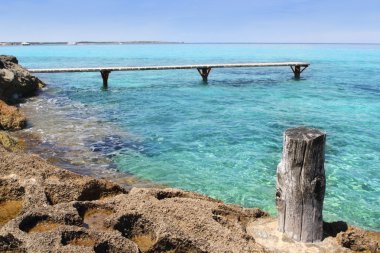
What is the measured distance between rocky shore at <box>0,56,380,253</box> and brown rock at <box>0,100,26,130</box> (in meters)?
8.49

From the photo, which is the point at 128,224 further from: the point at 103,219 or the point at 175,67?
the point at 175,67

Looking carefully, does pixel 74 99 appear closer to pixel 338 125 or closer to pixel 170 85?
pixel 170 85

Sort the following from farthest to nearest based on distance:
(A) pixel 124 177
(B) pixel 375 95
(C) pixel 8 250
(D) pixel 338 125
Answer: (B) pixel 375 95
(D) pixel 338 125
(A) pixel 124 177
(C) pixel 8 250

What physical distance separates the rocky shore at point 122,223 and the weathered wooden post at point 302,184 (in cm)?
20

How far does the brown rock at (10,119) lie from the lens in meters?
13.7

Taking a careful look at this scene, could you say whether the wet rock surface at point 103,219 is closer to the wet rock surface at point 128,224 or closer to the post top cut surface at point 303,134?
the wet rock surface at point 128,224

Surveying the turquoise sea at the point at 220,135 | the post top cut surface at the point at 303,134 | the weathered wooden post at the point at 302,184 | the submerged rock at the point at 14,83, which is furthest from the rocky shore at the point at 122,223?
the submerged rock at the point at 14,83

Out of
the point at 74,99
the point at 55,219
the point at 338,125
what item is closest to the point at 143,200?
the point at 55,219

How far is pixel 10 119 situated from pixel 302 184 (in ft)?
40.7

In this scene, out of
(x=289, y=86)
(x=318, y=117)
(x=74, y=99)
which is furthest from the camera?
(x=289, y=86)

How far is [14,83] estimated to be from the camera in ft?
66.9

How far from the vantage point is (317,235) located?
4602 mm

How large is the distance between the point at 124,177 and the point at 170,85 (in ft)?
70.1

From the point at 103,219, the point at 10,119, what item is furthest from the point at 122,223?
the point at 10,119
